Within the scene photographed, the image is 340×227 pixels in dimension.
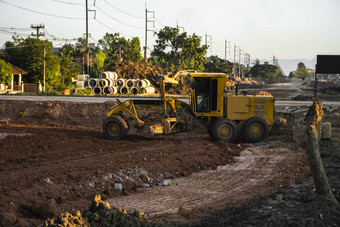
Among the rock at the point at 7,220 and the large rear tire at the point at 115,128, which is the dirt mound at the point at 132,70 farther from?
the rock at the point at 7,220

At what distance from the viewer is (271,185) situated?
11203 mm

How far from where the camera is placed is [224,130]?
57.2ft

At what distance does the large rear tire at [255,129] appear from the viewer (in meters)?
17.4

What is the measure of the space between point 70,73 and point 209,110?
51.8 meters

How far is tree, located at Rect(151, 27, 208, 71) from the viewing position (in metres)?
Result: 65.6

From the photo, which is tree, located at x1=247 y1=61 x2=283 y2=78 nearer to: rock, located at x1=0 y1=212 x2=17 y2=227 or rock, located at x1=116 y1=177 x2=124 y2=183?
rock, located at x1=116 y1=177 x2=124 y2=183

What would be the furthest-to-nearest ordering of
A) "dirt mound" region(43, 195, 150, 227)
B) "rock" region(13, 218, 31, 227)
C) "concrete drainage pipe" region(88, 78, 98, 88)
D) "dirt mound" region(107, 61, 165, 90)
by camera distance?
1. "dirt mound" region(107, 61, 165, 90)
2. "concrete drainage pipe" region(88, 78, 98, 88)
3. "rock" region(13, 218, 31, 227)
4. "dirt mound" region(43, 195, 150, 227)

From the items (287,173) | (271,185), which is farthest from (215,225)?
(287,173)

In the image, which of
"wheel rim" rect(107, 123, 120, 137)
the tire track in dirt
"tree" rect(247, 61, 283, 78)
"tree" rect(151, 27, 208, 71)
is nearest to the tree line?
"tree" rect(151, 27, 208, 71)

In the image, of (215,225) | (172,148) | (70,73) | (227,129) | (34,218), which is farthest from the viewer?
(70,73)

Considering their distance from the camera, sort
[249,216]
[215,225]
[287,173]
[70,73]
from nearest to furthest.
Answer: [215,225] < [249,216] < [287,173] < [70,73]

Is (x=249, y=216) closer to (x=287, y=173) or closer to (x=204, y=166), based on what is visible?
(x=287, y=173)

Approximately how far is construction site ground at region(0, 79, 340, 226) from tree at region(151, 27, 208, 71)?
1826 inches

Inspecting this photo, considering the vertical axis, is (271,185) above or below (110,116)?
below
